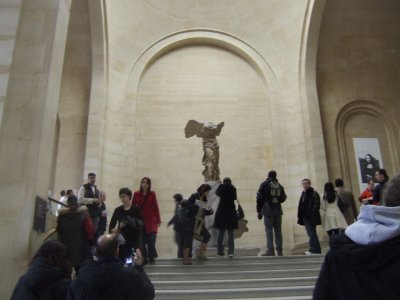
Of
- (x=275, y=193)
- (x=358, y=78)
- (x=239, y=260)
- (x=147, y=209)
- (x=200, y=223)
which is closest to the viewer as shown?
(x=147, y=209)

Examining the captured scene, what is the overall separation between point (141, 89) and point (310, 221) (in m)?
8.39

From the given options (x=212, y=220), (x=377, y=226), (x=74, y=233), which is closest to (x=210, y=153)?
(x=212, y=220)

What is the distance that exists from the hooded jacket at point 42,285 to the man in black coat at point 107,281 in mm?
164

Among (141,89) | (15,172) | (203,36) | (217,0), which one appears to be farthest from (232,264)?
(217,0)

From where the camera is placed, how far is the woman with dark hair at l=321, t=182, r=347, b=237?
834 cm

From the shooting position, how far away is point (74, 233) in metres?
5.75

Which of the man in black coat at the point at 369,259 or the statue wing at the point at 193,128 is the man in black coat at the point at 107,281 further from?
the statue wing at the point at 193,128

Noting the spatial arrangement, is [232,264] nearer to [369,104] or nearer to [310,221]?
[310,221]

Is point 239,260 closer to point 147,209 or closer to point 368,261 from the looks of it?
point 147,209

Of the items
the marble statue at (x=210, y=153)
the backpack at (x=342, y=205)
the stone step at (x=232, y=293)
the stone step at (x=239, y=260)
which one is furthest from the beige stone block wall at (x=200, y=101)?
the stone step at (x=232, y=293)

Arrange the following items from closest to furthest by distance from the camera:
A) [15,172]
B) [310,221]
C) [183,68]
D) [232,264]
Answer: [15,172] → [232,264] → [310,221] → [183,68]

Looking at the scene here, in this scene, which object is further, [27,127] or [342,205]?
[342,205]

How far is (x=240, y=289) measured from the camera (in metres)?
5.92

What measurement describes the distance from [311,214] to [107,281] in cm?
667
